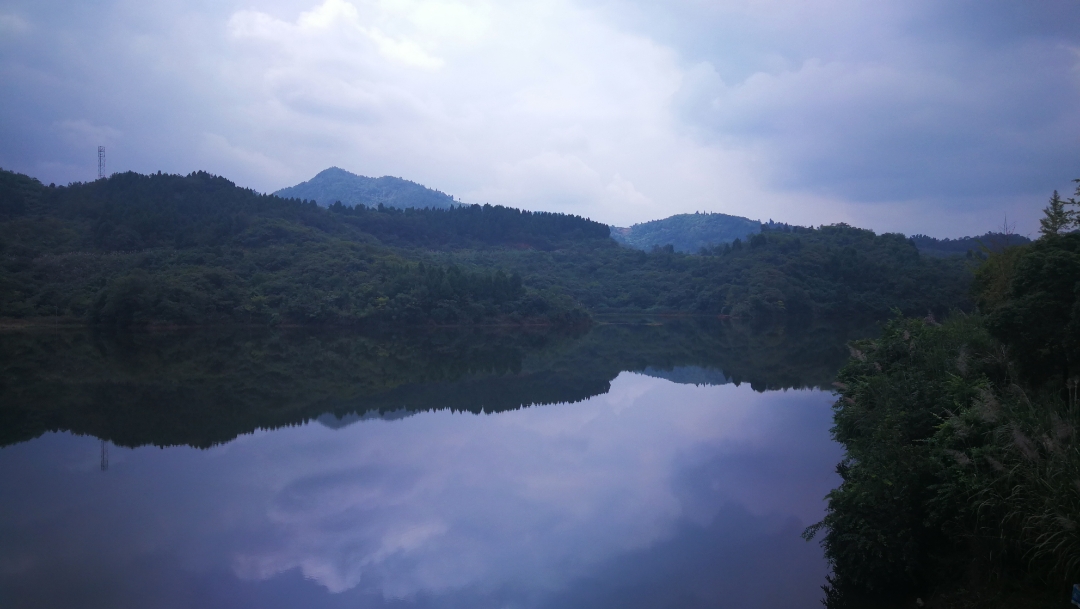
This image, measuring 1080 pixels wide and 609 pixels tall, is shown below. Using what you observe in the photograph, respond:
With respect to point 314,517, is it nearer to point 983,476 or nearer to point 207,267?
point 983,476

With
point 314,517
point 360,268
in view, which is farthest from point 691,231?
point 314,517

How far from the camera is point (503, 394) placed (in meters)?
20.0

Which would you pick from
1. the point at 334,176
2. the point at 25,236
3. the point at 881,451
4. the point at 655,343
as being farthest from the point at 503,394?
the point at 334,176

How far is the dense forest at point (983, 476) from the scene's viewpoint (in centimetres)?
541

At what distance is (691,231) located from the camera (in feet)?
534

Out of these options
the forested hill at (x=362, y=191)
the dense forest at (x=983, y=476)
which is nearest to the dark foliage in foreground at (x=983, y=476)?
the dense forest at (x=983, y=476)

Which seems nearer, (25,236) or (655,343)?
(655,343)

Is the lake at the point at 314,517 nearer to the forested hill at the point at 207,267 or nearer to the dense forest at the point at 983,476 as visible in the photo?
the dense forest at the point at 983,476

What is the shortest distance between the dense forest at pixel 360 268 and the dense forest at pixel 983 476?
1601 inches

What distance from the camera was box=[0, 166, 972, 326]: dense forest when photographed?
41156 mm

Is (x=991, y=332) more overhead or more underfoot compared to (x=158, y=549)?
more overhead

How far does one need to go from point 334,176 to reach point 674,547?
195538 mm

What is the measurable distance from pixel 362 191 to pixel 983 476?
617ft

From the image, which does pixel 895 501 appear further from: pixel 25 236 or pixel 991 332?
pixel 25 236
